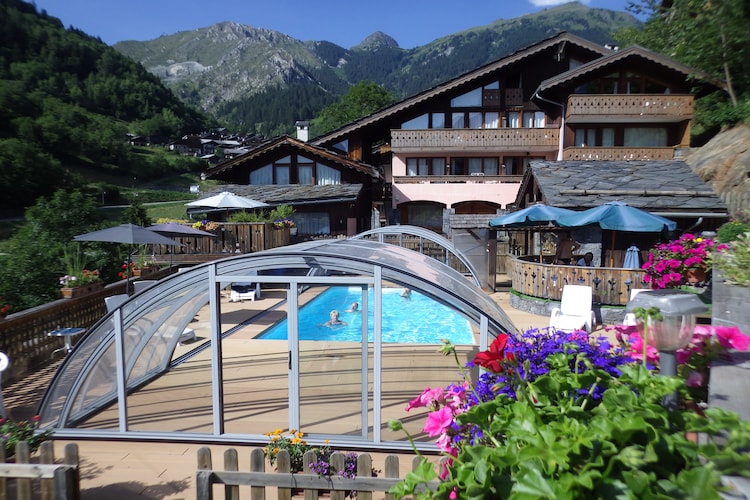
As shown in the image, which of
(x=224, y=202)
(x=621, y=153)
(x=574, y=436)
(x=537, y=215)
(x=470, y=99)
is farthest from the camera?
(x=470, y=99)

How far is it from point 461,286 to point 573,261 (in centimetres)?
904

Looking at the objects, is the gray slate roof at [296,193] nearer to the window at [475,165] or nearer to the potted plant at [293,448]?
the window at [475,165]

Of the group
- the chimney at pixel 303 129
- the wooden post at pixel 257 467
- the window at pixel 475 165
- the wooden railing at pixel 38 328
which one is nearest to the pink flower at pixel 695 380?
the wooden post at pixel 257 467

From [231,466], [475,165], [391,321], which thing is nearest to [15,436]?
[231,466]

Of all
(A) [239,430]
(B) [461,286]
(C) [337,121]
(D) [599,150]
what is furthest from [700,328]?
(C) [337,121]

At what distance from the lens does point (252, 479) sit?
3.11 meters

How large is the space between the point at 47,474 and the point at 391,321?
37.5 feet

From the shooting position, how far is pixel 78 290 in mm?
9250

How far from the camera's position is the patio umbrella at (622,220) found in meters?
11.1

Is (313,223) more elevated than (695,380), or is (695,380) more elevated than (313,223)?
(313,223)

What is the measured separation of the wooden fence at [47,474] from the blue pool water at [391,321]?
24.7 feet

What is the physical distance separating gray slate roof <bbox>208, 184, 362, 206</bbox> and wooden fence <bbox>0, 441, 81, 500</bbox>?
1948 centimetres

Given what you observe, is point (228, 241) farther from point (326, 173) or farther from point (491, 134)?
point (491, 134)

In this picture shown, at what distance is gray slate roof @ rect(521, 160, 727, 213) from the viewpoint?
14398 millimetres
